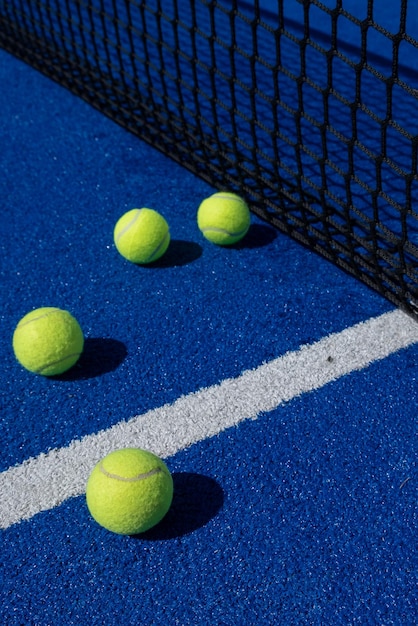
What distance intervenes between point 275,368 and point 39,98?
9.11ft

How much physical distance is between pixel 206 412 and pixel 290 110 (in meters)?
1.27

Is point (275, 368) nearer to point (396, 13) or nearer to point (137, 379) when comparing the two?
point (137, 379)

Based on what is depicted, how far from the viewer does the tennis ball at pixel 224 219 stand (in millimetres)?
2932

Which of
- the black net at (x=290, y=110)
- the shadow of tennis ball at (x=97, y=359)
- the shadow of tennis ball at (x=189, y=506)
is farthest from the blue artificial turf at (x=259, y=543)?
the black net at (x=290, y=110)

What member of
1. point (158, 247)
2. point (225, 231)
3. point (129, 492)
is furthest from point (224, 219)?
point (129, 492)

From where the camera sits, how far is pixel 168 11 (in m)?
5.55

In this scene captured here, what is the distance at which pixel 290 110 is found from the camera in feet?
9.48

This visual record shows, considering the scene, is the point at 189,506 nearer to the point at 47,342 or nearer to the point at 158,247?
the point at 47,342

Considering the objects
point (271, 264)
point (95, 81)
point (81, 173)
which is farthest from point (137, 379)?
point (95, 81)

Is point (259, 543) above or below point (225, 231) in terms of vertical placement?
below

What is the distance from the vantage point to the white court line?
206cm

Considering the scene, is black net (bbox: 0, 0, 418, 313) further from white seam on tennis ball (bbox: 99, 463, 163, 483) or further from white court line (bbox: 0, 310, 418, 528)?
white seam on tennis ball (bbox: 99, 463, 163, 483)

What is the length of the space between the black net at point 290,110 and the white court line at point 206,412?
0.24m

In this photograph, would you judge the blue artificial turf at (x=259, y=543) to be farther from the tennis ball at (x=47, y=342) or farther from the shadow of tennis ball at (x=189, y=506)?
the tennis ball at (x=47, y=342)
